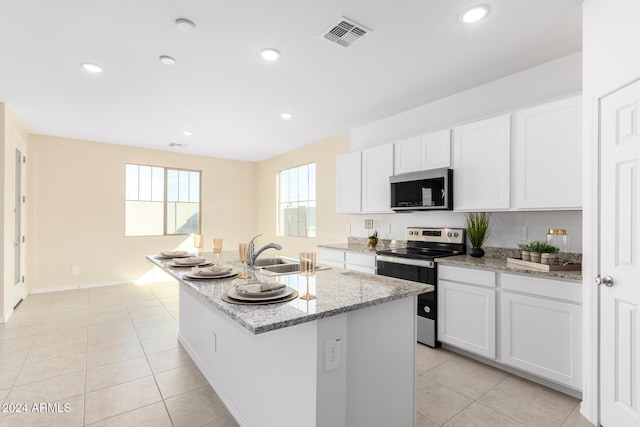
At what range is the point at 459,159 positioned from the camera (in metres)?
3.10

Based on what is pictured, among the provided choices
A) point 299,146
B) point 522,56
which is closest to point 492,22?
point 522,56

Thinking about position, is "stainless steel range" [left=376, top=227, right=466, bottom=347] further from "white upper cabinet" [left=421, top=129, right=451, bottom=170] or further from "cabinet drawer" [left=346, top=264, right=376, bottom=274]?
"white upper cabinet" [left=421, top=129, right=451, bottom=170]

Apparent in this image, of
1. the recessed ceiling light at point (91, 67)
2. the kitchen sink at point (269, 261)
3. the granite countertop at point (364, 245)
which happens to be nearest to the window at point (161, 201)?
the recessed ceiling light at point (91, 67)

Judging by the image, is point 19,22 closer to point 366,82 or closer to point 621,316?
point 366,82

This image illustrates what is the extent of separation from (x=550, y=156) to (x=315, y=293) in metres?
2.24

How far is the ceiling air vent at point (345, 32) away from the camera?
2174mm

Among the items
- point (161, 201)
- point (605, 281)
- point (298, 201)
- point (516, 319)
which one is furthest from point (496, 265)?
point (161, 201)

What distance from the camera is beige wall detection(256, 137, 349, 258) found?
16.7 ft

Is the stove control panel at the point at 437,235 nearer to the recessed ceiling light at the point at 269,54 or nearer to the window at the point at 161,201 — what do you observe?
the recessed ceiling light at the point at 269,54

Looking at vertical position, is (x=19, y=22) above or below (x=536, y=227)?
above

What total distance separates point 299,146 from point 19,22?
408 centimetres

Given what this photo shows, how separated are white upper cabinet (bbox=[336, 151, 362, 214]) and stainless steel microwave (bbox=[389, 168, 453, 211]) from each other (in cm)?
67

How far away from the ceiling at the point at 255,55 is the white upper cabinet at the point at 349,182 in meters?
0.55

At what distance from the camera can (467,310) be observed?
2.75m
